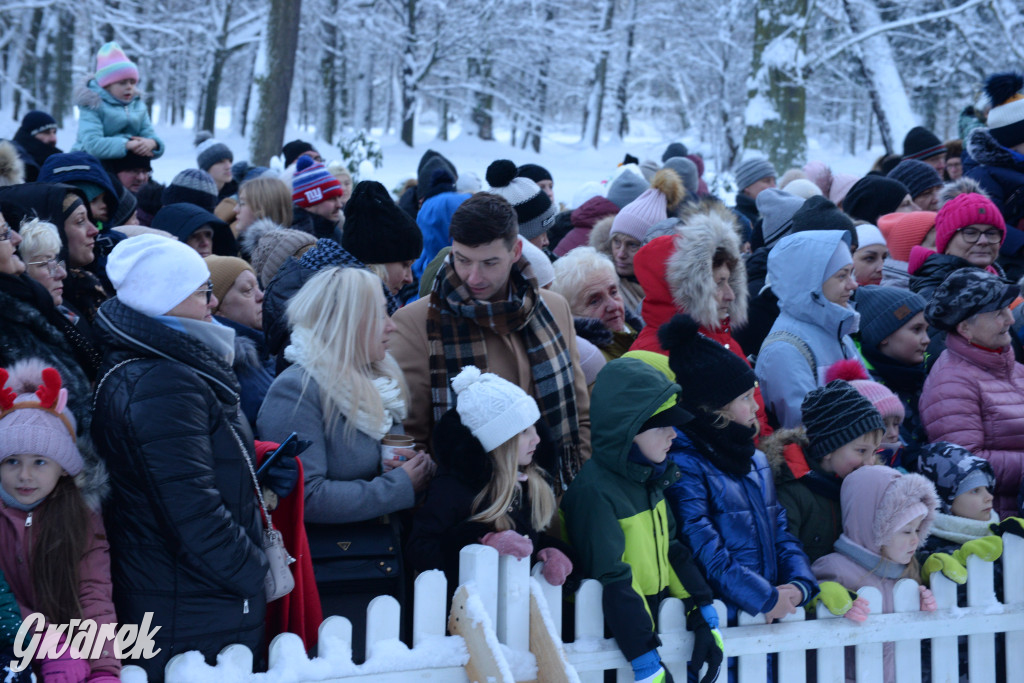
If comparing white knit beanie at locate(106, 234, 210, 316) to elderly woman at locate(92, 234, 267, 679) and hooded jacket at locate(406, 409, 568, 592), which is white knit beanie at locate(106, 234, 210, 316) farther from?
hooded jacket at locate(406, 409, 568, 592)

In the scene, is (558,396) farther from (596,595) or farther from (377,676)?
(377,676)

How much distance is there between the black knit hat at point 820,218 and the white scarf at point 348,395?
2.83 meters

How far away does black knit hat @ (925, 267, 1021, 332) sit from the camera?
440cm

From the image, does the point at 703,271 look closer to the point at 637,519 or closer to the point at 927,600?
the point at 637,519

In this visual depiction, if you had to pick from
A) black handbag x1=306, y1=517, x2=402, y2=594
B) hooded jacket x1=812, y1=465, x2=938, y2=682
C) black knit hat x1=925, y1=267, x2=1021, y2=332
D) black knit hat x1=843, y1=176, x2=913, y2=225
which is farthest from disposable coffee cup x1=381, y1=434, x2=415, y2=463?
black knit hat x1=843, y1=176, x2=913, y2=225

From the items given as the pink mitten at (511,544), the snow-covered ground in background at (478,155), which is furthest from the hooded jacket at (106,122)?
the snow-covered ground in background at (478,155)

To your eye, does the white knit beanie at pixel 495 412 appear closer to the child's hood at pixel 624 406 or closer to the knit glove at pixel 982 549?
the child's hood at pixel 624 406

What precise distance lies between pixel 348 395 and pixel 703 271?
1865 millimetres

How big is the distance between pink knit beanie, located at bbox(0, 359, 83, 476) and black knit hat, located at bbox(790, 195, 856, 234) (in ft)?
12.6

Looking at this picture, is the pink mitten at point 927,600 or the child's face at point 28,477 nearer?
the child's face at point 28,477

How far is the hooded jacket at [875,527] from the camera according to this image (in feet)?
11.4

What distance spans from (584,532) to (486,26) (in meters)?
31.9

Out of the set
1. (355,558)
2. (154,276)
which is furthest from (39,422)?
(355,558)

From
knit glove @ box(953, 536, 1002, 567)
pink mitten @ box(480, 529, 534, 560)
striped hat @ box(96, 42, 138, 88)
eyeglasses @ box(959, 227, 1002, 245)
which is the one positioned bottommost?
knit glove @ box(953, 536, 1002, 567)
